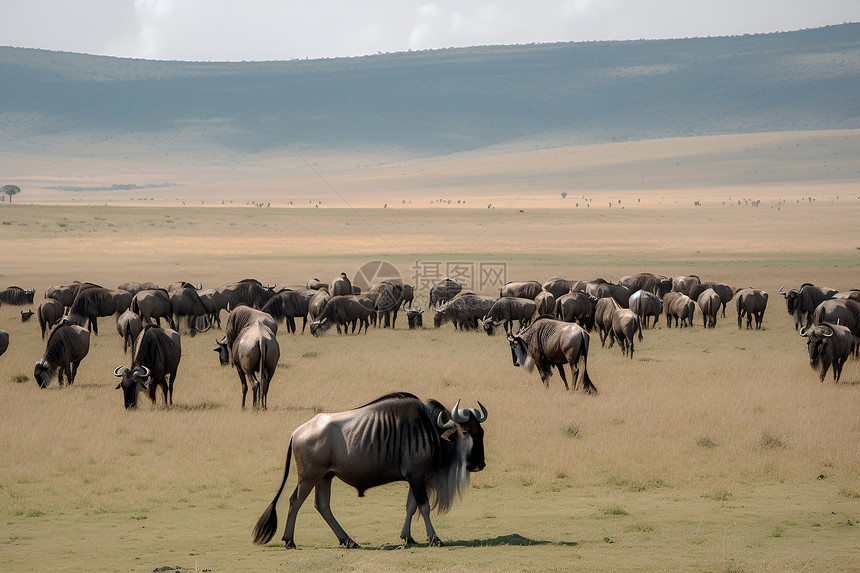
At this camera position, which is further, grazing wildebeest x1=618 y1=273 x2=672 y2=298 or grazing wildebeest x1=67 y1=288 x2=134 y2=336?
grazing wildebeest x1=618 y1=273 x2=672 y2=298

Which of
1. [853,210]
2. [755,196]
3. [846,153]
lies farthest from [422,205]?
[846,153]

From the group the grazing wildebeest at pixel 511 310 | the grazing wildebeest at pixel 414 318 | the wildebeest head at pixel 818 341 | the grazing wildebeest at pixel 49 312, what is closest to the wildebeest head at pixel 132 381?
Answer: the grazing wildebeest at pixel 49 312

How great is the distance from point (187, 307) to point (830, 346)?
60.9 feet

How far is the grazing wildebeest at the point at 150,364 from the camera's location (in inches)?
708

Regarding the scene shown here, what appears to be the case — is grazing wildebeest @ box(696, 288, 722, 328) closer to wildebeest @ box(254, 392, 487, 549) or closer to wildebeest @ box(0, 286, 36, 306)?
wildebeest @ box(254, 392, 487, 549)

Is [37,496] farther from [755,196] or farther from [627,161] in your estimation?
[627,161]

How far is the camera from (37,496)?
12969mm

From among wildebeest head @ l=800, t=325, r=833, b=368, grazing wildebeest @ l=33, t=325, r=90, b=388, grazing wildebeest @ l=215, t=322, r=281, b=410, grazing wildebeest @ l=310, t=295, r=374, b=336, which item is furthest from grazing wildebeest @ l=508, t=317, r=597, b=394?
grazing wildebeest @ l=310, t=295, r=374, b=336

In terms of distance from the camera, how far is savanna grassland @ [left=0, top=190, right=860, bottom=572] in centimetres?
1017

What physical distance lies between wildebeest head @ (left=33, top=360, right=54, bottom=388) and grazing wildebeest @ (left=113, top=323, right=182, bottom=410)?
118 inches

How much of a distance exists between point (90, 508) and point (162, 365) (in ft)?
19.6

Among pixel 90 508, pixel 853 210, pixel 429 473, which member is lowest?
pixel 90 508

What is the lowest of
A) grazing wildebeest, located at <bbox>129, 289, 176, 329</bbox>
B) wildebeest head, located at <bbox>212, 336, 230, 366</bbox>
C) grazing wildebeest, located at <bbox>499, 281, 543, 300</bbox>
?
wildebeest head, located at <bbox>212, 336, 230, 366</bbox>

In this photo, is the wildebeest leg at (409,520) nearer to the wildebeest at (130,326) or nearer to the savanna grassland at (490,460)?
the savanna grassland at (490,460)
